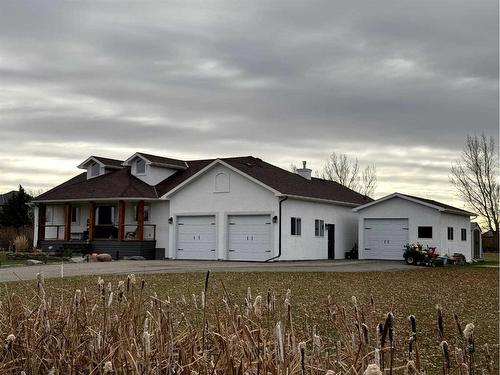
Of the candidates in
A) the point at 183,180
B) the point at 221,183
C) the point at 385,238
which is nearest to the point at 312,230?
the point at 385,238

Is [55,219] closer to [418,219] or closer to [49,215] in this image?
[49,215]

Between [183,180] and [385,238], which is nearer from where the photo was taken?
[385,238]

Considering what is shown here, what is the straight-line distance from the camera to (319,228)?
35469mm

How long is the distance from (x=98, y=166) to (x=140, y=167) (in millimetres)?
4030

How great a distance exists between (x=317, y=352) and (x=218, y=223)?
99.3ft

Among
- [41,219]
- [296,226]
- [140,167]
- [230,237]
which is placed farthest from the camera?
[41,219]

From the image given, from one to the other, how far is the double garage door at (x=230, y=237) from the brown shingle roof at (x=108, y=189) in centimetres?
286

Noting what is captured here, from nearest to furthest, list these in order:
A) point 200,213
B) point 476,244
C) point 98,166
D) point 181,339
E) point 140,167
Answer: point 181,339 < point 200,213 < point 140,167 < point 476,244 < point 98,166

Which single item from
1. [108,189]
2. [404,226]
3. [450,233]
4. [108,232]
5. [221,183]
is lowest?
[108,232]

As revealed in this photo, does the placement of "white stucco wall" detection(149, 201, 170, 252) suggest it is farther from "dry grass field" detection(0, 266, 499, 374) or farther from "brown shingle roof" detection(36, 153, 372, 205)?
"dry grass field" detection(0, 266, 499, 374)

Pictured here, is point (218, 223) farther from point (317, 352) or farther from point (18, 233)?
point (317, 352)

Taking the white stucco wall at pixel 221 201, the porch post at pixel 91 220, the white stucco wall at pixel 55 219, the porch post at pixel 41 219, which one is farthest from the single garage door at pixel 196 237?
the porch post at pixel 41 219

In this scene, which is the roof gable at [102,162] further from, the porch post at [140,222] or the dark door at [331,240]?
the dark door at [331,240]

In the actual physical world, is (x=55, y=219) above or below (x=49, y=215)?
below
